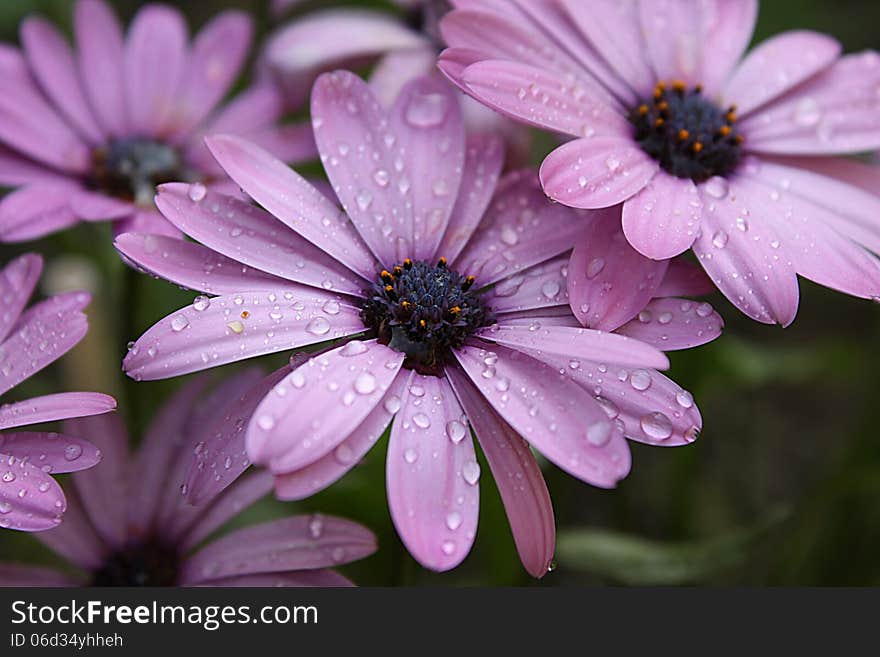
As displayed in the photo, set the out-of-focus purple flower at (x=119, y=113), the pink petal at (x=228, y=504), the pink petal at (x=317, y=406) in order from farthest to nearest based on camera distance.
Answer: the out-of-focus purple flower at (x=119, y=113)
the pink petal at (x=228, y=504)
the pink petal at (x=317, y=406)

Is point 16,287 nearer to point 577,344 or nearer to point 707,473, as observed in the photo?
point 577,344

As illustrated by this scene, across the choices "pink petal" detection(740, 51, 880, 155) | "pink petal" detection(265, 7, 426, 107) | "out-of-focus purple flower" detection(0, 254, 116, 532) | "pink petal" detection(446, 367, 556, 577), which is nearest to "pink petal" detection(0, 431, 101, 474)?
"out-of-focus purple flower" detection(0, 254, 116, 532)

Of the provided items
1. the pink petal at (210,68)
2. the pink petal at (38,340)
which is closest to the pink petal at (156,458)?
the pink petal at (38,340)

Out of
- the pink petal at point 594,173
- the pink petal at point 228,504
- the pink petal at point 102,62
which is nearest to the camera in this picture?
the pink petal at point 594,173

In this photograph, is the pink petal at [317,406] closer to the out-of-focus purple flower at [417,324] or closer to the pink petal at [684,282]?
the out-of-focus purple flower at [417,324]

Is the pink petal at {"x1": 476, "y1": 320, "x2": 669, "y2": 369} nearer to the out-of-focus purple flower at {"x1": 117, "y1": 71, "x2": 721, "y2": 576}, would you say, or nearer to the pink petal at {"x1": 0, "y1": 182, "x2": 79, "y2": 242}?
the out-of-focus purple flower at {"x1": 117, "y1": 71, "x2": 721, "y2": 576}

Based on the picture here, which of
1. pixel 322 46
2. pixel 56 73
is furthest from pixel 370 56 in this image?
pixel 56 73

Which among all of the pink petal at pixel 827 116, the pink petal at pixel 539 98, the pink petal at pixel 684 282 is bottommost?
the pink petal at pixel 684 282
